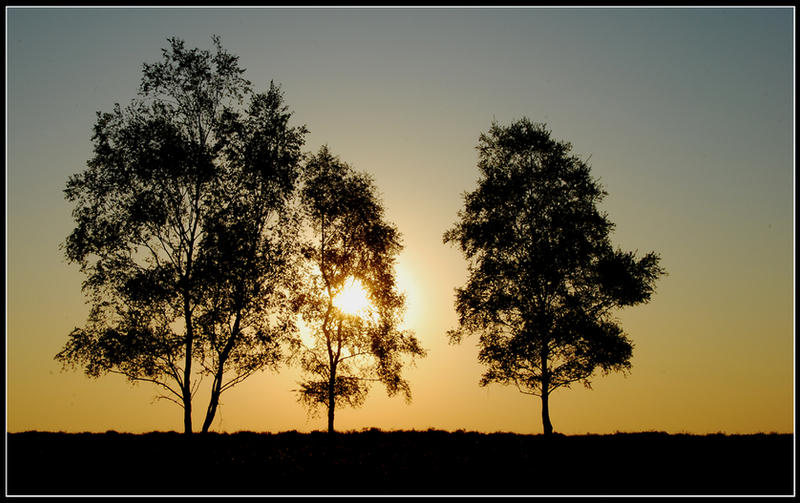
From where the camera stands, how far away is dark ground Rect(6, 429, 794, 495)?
20219 mm

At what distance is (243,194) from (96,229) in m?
6.22

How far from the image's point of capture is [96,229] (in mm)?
29031

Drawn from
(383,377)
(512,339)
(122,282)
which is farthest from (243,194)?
(512,339)

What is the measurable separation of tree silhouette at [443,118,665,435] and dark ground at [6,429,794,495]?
5.17 m

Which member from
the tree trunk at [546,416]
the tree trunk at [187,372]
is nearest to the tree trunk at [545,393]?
the tree trunk at [546,416]

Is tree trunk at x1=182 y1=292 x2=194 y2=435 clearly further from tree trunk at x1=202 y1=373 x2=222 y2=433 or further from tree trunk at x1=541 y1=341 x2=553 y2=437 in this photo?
tree trunk at x1=541 y1=341 x2=553 y2=437

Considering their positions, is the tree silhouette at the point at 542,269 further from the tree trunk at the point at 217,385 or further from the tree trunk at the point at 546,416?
the tree trunk at the point at 217,385

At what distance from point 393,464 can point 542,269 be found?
13164 millimetres

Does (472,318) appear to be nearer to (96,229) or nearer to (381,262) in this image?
(381,262)

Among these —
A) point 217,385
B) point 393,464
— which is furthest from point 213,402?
point 393,464

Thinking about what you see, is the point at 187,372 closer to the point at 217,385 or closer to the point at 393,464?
the point at 217,385

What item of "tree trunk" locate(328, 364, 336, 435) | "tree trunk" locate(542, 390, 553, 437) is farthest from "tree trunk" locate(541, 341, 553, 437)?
"tree trunk" locate(328, 364, 336, 435)

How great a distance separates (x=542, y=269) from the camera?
3172cm

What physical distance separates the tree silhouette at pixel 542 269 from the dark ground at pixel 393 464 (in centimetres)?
517
